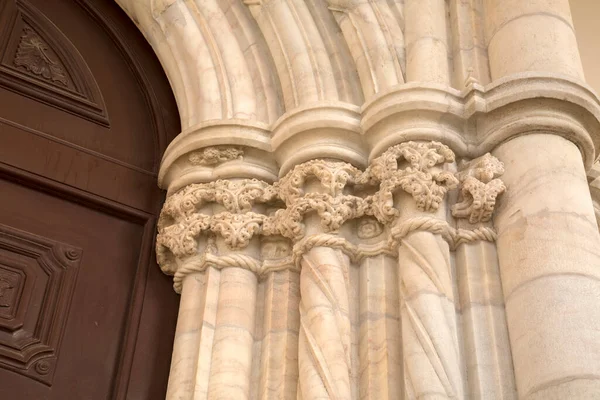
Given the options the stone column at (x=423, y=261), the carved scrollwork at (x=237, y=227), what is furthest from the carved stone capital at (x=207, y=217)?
the stone column at (x=423, y=261)

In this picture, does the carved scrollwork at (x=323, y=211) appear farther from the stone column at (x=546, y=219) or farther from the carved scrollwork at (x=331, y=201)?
the stone column at (x=546, y=219)

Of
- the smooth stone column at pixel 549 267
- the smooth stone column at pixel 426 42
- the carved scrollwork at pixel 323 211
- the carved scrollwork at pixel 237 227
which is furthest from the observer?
the smooth stone column at pixel 426 42

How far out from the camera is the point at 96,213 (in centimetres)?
253

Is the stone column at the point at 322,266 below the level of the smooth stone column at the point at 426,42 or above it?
below

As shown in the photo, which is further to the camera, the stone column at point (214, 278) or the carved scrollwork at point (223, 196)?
the carved scrollwork at point (223, 196)

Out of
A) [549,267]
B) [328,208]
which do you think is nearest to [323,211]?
[328,208]

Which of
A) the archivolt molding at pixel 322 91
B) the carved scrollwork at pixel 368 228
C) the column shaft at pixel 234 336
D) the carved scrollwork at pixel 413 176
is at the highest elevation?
the archivolt molding at pixel 322 91

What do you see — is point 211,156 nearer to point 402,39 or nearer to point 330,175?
point 330,175

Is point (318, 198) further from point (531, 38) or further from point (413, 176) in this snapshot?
point (531, 38)

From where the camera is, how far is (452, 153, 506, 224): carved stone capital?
214cm

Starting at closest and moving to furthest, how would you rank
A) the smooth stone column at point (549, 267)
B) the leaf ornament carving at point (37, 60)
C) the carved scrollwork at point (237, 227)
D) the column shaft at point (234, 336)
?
the smooth stone column at point (549, 267) → the column shaft at point (234, 336) → the carved scrollwork at point (237, 227) → the leaf ornament carving at point (37, 60)

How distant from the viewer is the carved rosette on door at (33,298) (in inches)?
85.9

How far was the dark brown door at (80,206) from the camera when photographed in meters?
2.24

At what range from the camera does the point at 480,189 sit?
2.15m
